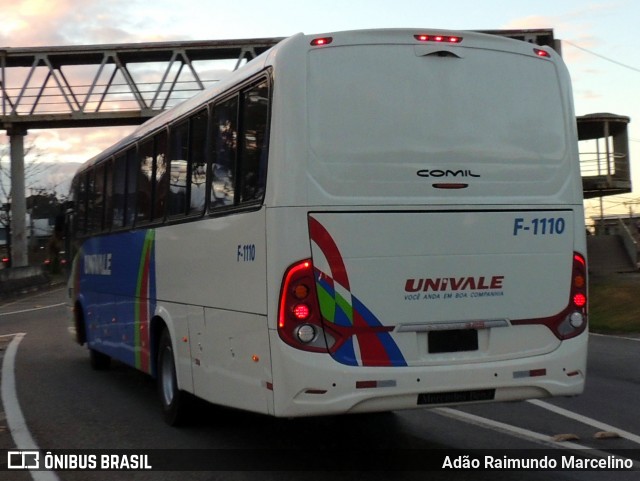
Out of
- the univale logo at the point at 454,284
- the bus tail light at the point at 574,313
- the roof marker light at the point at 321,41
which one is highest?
the roof marker light at the point at 321,41

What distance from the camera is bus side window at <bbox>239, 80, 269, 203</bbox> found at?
7320 mm

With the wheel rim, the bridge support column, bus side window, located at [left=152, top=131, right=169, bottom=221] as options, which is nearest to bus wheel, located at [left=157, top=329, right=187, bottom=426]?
the wheel rim

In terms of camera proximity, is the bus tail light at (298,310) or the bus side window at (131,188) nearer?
the bus tail light at (298,310)

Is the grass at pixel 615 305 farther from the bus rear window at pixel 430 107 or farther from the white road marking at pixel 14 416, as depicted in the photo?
the bus rear window at pixel 430 107

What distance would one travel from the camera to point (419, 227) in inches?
286

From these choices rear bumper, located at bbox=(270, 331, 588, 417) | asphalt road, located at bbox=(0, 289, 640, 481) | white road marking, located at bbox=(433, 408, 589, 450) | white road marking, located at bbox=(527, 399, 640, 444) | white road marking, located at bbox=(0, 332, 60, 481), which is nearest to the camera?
rear bumper, located at bbox=(270, 331, 588, 417)

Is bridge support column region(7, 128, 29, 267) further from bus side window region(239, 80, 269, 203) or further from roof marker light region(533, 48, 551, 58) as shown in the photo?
roof marker light region(533, 48, 551, 58)

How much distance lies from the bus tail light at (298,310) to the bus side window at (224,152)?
1.24 metres

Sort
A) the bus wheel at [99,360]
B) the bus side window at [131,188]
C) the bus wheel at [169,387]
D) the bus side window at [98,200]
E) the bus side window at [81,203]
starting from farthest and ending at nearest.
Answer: the bus side window at [81,203] → the bus wheel at [99,360] → the bus side window at [98,200] → the bus side window at [131,188] → the bus wheel at [169,387]

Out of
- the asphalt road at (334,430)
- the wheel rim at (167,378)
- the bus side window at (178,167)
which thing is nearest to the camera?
the asphalt road at (334,430)

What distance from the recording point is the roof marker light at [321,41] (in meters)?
7.27

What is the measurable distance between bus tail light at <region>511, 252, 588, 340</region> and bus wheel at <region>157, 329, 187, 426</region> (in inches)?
147

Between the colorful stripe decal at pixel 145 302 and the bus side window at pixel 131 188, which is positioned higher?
the bus side window at pixel 131 188

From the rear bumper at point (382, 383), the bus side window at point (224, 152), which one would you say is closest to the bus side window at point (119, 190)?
the bus side window at point (224, 152)
